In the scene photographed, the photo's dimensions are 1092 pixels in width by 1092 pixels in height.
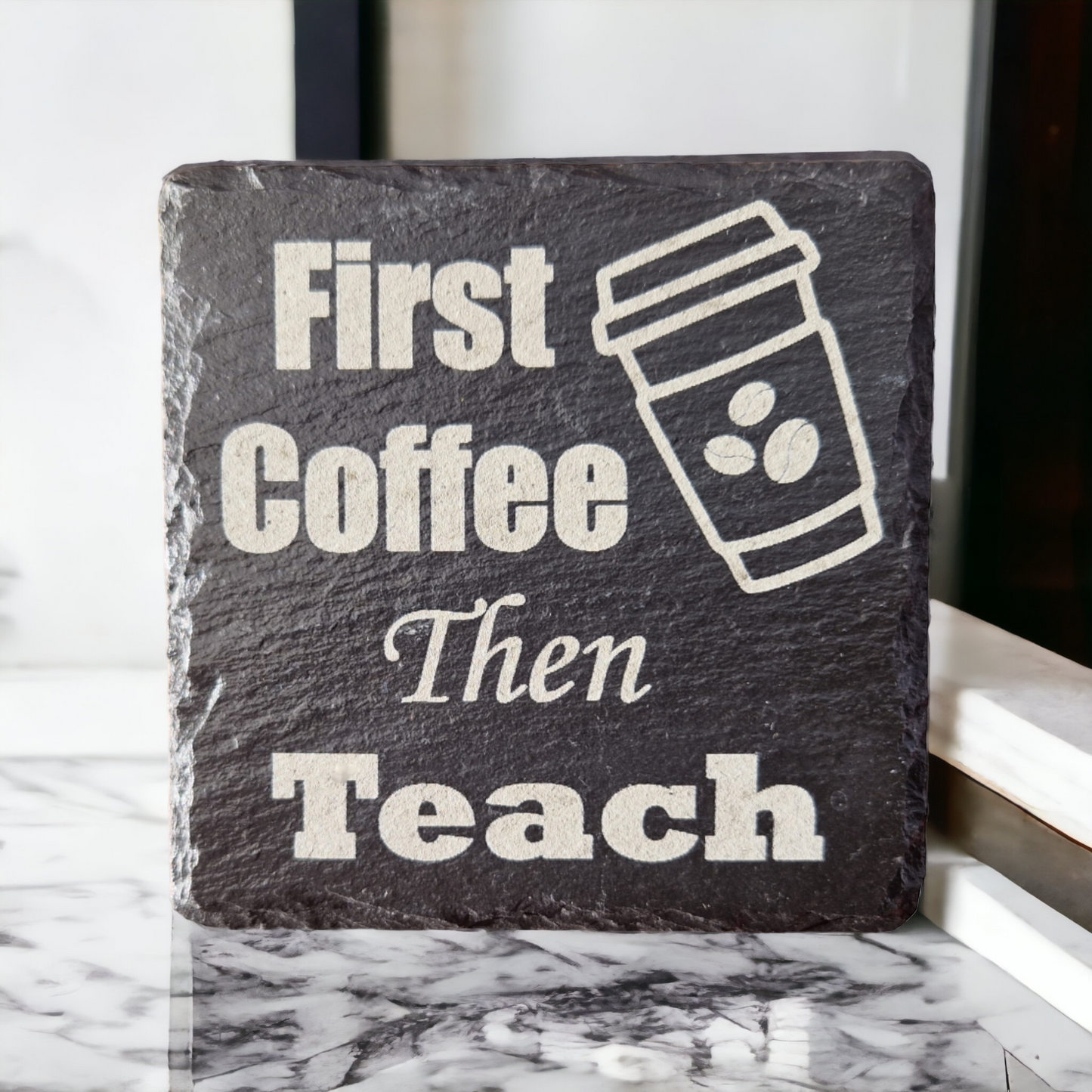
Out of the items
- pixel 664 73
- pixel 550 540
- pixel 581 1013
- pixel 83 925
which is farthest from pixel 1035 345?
pixel 83 925

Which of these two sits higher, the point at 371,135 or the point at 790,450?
the point at 371,135

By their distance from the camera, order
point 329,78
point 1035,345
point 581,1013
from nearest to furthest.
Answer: point 581,1013, point 329,78, point 1035,345

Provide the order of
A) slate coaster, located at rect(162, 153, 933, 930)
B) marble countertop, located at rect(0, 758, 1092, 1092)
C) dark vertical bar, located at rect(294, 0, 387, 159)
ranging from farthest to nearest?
1. dark vertical bar, located at rect(294, 0, 387, 159)
2. slate coaster, located at rect(162, 153, 933, 930)
3. marble countertop, located at rect(0, 758, 1092, 1092)

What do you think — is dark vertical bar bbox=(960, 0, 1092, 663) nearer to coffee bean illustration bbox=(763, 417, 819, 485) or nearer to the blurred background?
the blurred background

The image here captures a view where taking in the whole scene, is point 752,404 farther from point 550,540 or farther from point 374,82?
point 374,82

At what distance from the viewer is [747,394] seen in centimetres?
61

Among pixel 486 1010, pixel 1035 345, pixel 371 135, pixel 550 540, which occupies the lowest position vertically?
pixel 486 1010

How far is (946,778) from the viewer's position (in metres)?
0.67

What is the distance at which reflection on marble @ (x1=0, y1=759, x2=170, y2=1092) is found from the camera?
494 mm

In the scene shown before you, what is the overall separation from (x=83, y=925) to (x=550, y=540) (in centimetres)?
32

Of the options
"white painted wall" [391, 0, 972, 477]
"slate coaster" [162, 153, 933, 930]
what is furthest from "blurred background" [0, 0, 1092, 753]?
"slate coaster" [162, 153, 933, 930]

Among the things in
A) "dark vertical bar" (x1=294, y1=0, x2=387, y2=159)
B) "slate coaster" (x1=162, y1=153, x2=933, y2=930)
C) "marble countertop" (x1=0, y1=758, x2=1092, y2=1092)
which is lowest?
"marble countertop" (x1=0, y1=758, x2=1092, y2=1092)

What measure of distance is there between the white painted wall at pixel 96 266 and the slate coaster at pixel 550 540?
23 centimetres

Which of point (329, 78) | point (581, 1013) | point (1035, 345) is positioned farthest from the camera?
point (1035, 345)
